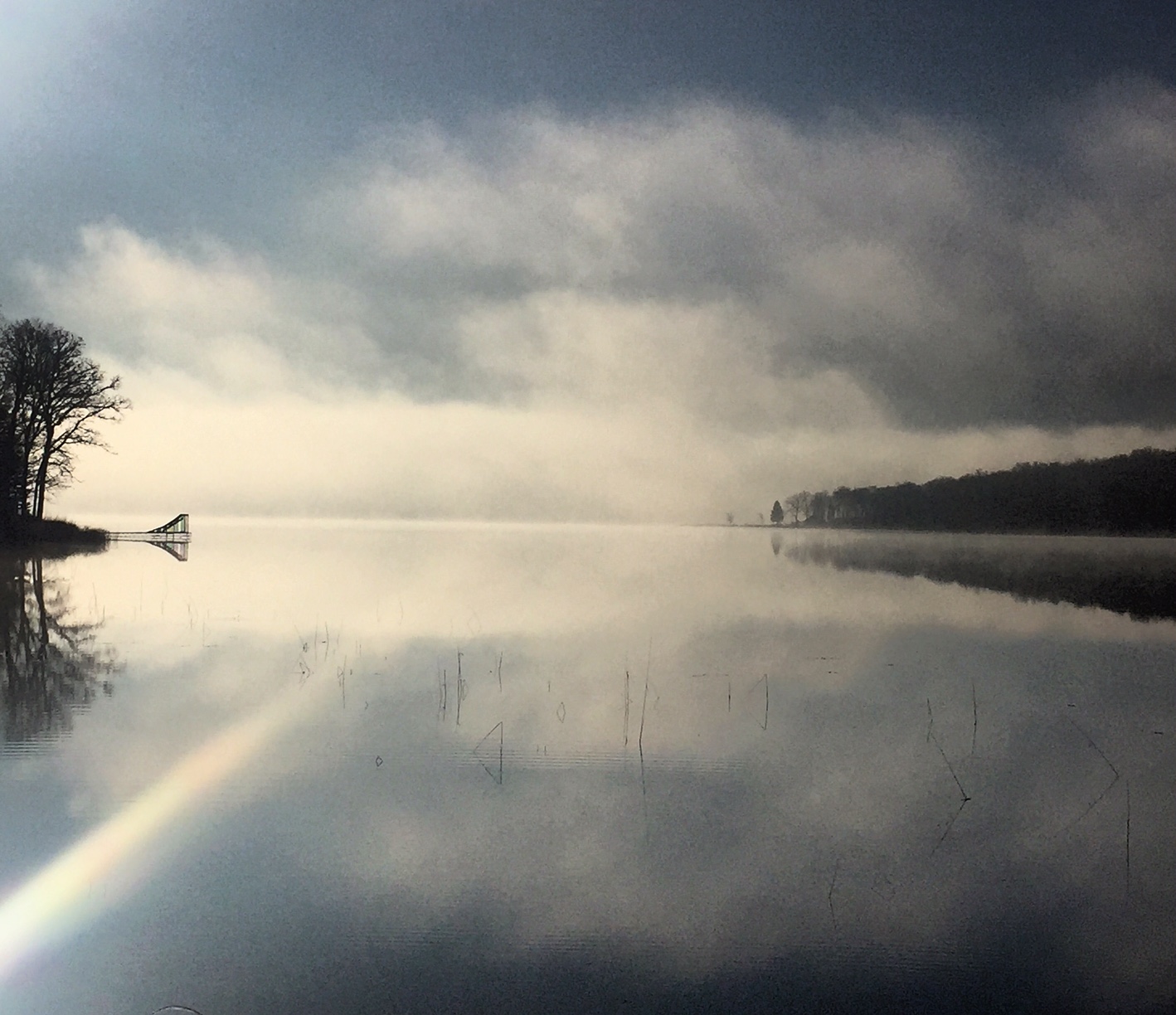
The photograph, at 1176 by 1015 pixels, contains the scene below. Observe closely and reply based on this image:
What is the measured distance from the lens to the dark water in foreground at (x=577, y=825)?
2.88m

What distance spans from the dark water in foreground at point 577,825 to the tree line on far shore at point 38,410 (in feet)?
40.5

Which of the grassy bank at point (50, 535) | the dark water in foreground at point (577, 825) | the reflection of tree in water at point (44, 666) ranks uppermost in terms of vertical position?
the grassy bank at point (50, 535)

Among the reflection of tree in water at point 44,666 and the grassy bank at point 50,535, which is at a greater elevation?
the grassy bank at point 50,535

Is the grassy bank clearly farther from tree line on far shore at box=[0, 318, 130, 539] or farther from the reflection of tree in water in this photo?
the reflection of tree in water

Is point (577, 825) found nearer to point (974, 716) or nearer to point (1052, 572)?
point (974, 716)

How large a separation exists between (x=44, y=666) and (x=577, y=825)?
4.99 metres

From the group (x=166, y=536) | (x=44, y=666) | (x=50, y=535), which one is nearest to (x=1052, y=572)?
(x=44, y=666)

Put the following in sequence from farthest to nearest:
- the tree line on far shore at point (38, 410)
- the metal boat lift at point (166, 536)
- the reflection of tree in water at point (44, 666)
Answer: the metal boat lift at point (166, 536), the tree line on far shore at point (38, 410), the reflection of tree in water at point (44, 666)

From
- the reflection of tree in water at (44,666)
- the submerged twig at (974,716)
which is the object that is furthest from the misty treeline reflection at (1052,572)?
the reflection of tree in water at (44,666)

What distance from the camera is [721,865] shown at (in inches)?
143

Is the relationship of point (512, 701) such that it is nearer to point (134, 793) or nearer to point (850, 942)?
point (134, 793)

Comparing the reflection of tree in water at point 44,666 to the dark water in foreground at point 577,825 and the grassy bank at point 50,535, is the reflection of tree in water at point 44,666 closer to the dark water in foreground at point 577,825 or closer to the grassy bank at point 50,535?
the dark water in foreground at point 577,825

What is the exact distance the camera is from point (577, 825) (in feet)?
13.3

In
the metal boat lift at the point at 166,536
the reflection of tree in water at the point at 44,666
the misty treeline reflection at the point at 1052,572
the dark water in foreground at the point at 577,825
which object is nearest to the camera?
the dark water in foreground at the point at 577,825
